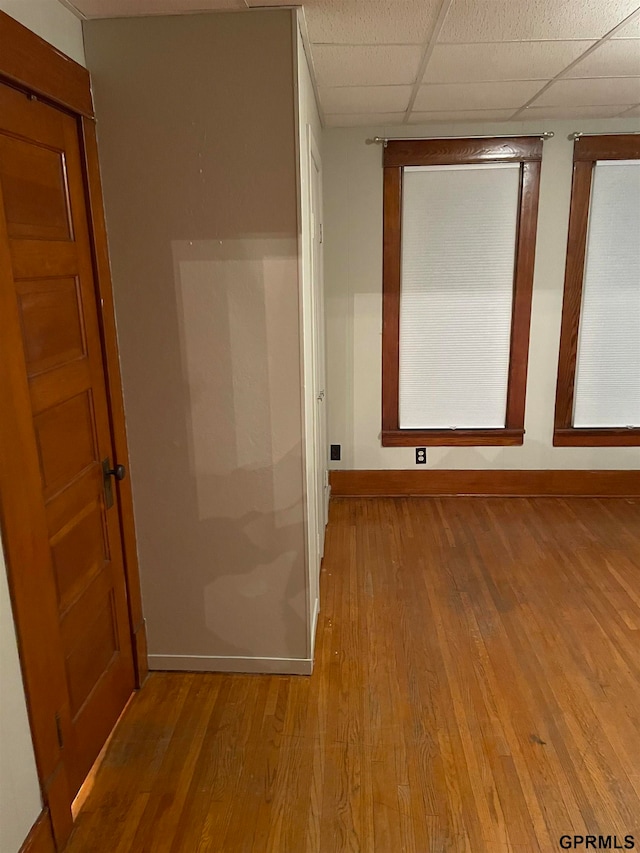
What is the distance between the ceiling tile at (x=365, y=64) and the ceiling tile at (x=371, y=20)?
0.08m

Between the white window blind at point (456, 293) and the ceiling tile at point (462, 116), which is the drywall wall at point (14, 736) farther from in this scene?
the white window blind at point (456, 293)

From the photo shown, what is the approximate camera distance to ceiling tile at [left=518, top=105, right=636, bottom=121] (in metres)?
3.47

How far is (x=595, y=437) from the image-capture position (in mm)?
4230

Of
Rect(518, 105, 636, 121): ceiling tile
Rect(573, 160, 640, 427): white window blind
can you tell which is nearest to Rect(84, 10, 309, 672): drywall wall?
Rect(518, 105, 636, 121): ceiling tile

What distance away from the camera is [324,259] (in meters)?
3.98

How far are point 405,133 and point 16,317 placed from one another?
296 centimetres

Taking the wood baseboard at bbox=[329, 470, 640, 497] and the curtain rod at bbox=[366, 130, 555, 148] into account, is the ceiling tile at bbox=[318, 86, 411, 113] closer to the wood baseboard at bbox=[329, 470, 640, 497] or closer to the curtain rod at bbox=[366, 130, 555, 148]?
the curtain rod at bbox=[366, 130, 555, 148]

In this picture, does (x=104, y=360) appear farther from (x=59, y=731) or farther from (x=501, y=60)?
(x=501, y=60)

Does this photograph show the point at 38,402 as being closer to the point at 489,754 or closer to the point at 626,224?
the point at 489,754

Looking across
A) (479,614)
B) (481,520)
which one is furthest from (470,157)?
(479,614)

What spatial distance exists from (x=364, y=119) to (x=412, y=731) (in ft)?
10.4

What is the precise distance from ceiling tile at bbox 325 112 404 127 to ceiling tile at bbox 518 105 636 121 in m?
0.73
